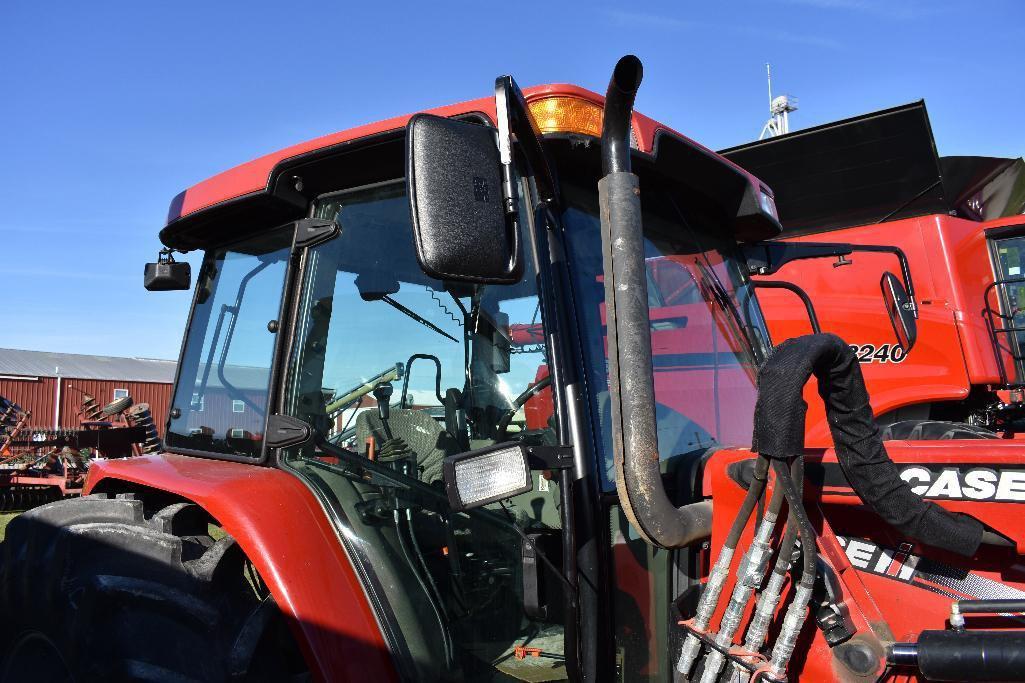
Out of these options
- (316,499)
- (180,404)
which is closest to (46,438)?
(180,404)

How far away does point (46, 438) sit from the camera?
12719mm

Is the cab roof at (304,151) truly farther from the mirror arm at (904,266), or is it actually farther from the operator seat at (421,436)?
the mirror arm at (904,266)

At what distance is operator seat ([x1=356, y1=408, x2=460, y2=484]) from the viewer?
1.96 m

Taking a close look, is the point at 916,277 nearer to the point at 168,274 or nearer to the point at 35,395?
the point at 168,274

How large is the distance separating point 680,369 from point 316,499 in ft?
3.25

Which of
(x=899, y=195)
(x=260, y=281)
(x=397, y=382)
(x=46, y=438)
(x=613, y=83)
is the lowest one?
(x=46, y=438)

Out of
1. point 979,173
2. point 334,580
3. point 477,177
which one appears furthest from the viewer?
point 979,173

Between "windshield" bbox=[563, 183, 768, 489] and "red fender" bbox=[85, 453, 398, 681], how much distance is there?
64 centimetres

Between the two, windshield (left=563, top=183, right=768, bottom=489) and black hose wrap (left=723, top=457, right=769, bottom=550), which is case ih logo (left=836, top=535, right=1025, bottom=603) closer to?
black hose wrap (left=723, top=457, right=769, bottom=550)

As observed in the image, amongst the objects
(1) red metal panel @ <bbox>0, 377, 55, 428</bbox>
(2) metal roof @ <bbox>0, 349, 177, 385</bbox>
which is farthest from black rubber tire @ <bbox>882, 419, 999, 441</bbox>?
(2) metal roof @ <bbox>0, 349, 177, 385</bbox>

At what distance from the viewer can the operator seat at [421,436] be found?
196 centimetres

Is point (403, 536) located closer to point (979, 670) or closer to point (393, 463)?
point (393, 463)

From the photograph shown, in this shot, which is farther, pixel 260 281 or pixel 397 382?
pixel 260 281

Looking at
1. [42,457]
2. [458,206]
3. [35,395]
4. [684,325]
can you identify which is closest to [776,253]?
[684,325]
